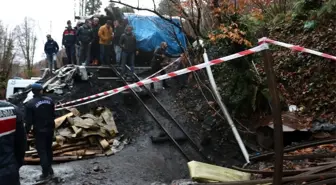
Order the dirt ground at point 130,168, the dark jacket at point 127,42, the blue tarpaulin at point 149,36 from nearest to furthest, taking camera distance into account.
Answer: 1. the dirt ground at point 130,168
2. the dark jacket at point 127,42
3. the blue tarpaulin at point 149,36

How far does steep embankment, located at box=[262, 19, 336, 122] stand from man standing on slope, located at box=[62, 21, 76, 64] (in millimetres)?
9124

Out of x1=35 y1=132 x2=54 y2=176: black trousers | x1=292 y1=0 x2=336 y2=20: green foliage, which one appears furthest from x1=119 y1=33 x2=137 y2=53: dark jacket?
x1=35 y1=132 x2=54 y2=176: black trousers

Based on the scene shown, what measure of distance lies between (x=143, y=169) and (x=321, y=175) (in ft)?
15.3

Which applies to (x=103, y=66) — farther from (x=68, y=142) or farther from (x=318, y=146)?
(x=318, y=146)

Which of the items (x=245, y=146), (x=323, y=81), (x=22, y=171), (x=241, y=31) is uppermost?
(x=241, y=31)

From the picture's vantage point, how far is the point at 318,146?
656 cm

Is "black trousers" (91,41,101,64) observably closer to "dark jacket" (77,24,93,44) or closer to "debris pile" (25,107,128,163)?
"dark jacket" (77,24,93,44)

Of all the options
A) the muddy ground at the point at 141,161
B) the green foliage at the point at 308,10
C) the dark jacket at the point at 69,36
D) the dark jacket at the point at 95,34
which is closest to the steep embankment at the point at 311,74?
the green foliage at the point at 308,10

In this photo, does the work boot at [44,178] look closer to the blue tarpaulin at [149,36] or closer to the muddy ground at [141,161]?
the muddy ground at [141,161]

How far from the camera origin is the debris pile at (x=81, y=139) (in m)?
9.10

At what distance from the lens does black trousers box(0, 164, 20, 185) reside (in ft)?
13.0

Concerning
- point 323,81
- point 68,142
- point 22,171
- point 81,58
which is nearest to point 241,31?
point 323,81

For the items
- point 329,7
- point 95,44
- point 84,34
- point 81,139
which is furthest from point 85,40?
point 329,7

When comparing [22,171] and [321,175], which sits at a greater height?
[321,175]
